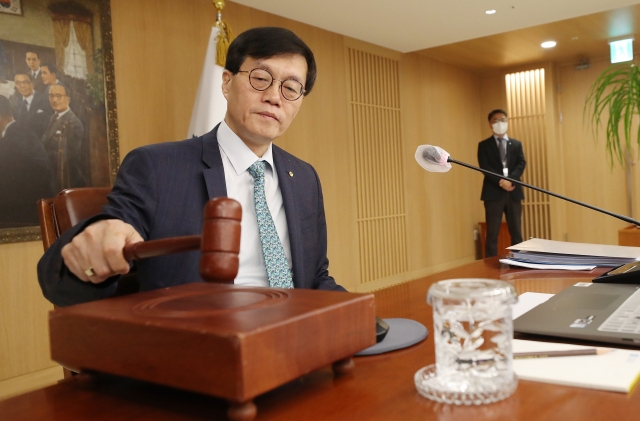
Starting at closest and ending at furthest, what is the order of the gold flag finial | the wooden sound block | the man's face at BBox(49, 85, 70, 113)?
1. the wooden sound block
2. the man's face at BBox(49, 85, 70, 113)
3. the gold flag finial

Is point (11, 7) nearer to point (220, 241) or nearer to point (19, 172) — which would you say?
point (19, 172)

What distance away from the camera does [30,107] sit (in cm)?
330

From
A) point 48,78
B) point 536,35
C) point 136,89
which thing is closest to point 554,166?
point 536,35

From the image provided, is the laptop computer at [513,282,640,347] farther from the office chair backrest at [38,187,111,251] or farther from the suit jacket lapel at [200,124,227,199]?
the office chair backrest at [38,187,111,251]

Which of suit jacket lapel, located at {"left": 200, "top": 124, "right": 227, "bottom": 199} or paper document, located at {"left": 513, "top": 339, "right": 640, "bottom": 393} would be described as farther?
suit jacket lapel, located at {"left": 200, "top": 124, "right": 227, "bottom": 199}

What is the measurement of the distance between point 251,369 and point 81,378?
319 millimetres

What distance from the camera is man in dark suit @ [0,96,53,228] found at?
3188 mm

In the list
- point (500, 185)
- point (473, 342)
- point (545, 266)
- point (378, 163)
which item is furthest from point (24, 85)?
point (500, 185)

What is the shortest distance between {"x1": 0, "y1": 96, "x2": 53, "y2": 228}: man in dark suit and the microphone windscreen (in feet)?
8.84

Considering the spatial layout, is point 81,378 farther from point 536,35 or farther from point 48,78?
point 536,35

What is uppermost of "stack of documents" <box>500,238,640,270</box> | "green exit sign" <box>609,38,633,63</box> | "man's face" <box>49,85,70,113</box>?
"green exit sign" <box>609,38,633,63</box>

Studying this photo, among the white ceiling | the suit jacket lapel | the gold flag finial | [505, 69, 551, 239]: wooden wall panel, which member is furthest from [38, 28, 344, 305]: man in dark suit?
[505, 69, 551, 239]: wooden wall panel

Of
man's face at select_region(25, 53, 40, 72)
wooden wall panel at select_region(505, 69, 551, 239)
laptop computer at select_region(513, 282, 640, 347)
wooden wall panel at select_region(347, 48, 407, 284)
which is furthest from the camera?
wooden wall panel at select_region(505, 69, 551, 239)

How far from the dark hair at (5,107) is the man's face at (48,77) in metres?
0.26
